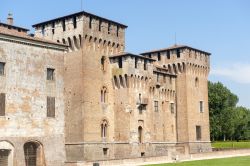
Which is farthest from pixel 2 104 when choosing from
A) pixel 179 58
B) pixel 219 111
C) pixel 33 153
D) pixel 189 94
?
pixel 219 111

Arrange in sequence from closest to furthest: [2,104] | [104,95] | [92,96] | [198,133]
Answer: [2,104] < [92,96] < [104,95] < [198,133]

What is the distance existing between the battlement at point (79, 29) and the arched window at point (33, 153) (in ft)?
40.7

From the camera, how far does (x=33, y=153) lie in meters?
33.4

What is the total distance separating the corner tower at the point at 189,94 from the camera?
53375mm

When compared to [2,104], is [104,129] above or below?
below

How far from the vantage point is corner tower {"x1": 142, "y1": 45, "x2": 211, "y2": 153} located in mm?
53375

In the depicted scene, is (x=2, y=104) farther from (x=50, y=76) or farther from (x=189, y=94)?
(x=189, y=94)

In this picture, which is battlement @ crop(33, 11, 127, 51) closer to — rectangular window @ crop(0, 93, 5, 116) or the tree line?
rectangular window @ crop(0, 93, 5, 116)

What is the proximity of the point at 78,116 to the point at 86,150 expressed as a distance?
3275mm

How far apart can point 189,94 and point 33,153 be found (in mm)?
25784

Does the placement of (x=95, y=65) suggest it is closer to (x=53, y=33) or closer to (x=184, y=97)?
(x=53, y=33)

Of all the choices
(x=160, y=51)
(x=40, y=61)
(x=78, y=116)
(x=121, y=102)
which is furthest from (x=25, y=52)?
(x=160, y=51)

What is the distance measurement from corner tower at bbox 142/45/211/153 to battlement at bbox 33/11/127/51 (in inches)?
385

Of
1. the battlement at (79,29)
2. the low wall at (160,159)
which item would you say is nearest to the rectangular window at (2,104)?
the low wall at (160,159)
